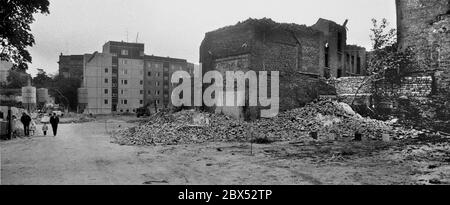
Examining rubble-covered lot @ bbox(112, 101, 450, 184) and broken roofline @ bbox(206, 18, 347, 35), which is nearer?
rubble-covered lot @ bbox(112, 101, 450, 184)

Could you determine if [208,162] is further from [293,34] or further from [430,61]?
[430,61]

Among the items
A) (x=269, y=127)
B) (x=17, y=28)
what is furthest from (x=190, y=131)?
(x=17, y=28)

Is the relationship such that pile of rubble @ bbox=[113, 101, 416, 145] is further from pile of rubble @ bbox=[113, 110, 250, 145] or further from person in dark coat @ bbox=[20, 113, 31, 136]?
person in dark coat @ bbox=[20, 113, 31, 136]

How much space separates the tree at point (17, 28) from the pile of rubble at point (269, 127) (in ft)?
23.4

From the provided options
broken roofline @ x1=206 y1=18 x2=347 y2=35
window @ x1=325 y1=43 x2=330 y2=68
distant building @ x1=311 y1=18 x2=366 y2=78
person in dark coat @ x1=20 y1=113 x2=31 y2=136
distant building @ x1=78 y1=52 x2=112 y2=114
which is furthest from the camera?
distant building @ x1=78 y1=52 x2=112 y2=114

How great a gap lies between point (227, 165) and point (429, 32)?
2109cm

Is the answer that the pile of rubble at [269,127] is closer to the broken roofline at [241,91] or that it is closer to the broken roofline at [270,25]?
the broken roofline at [241,91]

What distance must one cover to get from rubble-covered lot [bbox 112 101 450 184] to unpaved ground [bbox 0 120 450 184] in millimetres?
26

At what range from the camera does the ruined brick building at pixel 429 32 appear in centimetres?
2344

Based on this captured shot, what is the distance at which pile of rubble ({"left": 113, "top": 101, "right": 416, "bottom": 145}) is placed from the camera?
17641 mm

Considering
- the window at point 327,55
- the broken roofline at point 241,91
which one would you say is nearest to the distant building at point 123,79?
the window at point 327,55

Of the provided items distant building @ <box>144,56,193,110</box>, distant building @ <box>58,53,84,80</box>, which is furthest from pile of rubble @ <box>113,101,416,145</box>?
distant building @ <box>58,53,84,80</box>
